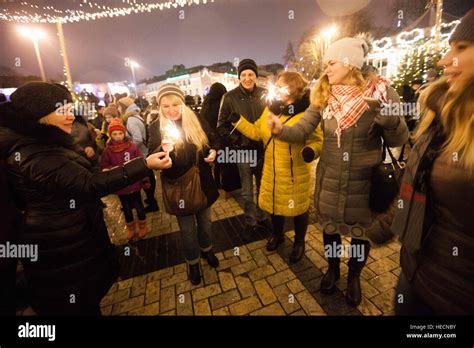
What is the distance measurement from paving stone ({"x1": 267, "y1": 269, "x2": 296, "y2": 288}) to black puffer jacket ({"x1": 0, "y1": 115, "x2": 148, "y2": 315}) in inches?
80.5

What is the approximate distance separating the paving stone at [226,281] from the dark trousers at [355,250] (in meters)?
1.34

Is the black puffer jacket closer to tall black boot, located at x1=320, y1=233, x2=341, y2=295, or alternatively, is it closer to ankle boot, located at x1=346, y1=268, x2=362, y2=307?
tall black boot, located at x1=320, y1=233, x2=341, y2=295

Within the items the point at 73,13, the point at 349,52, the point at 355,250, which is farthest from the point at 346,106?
the point at 73,13

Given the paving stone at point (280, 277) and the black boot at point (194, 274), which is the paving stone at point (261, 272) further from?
the black boot at point (194, 274)

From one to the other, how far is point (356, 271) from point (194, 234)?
205 cm

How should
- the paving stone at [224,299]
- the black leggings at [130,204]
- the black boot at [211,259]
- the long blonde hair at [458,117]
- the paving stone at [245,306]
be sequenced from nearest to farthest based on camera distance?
the long blonde hair at [458,117] < the paving stone at [245,306] < the paving stone at [224,299] < the black boot at [211,259] < the black leggings at [130,204]

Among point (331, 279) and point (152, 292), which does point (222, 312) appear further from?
point (331, 279)

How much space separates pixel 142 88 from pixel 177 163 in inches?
4139

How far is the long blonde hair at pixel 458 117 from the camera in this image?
1.19 m

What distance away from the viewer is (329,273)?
2953 mm

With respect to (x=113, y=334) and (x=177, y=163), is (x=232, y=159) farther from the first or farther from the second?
(x=113, y=334)

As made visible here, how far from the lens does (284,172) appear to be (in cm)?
315

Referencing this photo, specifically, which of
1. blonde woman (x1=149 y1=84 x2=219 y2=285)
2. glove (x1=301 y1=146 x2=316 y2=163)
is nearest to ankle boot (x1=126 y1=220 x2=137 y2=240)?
blonde woman (x1=149 y1=84 x2=219 y2=285)

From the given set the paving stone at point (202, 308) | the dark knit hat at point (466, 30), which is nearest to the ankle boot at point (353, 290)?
the paving stone at point (202, 308)
